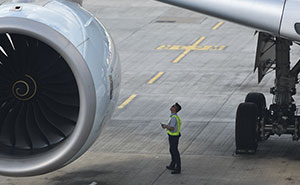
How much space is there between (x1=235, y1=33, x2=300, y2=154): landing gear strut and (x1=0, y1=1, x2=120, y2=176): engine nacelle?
3.94m

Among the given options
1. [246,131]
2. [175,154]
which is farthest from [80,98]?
[246,131]

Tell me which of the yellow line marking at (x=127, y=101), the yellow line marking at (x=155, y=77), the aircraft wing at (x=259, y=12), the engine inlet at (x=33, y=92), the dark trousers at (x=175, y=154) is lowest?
the yellow line marking at (x=155, y=77)

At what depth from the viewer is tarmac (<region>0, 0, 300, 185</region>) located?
14.3 metres

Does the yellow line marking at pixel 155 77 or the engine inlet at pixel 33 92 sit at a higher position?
the engine inlet at pixel 33 92

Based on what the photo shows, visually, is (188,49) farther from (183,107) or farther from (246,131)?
(246,131)

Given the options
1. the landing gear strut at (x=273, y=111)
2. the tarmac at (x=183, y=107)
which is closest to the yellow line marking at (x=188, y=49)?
the tarmac at (x=183, y=107)

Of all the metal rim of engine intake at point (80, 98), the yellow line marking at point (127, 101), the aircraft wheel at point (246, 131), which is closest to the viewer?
the metal rim of engine intake at point (80, 98)

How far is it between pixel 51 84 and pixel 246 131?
4621mm

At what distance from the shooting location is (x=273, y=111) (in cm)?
1595

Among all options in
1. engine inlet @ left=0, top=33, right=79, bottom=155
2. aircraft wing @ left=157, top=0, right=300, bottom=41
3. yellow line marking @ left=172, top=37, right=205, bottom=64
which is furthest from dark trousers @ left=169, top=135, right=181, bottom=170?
yellow line marking @ left=172, top=37, right=205, bottom=64

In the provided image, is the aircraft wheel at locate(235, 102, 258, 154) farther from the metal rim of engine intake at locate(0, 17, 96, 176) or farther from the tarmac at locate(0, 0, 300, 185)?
the metal rim of engine intake at locate(0, 17, 96, 176)

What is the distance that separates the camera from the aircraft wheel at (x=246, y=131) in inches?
609

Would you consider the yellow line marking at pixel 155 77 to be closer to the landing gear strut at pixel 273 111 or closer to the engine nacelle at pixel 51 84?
the landing gear strut at pixel 273 111

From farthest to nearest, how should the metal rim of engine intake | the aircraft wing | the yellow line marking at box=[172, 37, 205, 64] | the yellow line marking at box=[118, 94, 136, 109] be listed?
the yellow line marking at box=[172, 37, 205, 64] < the yellow line marking at box=[118, 94, 136, 109] < the aircraft wing < the metal rim of engine intake
